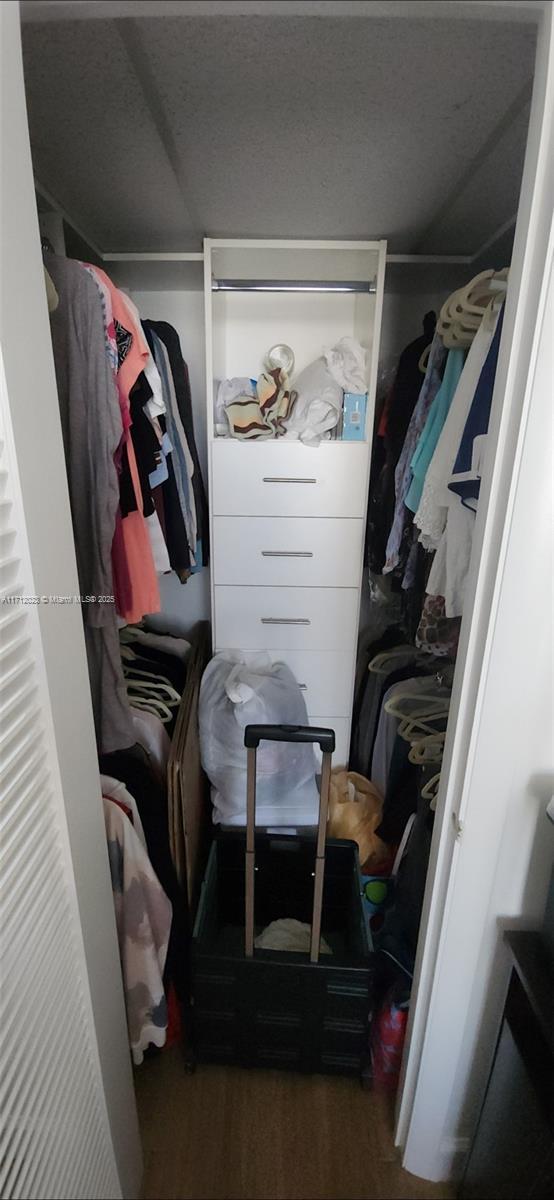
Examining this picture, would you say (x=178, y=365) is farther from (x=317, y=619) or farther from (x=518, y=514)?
(x=518, y=514)

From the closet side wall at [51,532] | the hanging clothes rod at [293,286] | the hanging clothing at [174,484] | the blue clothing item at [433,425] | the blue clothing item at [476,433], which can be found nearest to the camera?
the closet side wall at [51,532]

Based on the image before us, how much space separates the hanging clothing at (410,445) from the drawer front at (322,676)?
381mm

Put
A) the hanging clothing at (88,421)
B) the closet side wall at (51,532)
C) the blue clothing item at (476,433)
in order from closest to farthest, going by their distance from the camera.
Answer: the closet side wall at (51,532) < the hanging clothing at (88,421) < the blue clothing item at (476,433)

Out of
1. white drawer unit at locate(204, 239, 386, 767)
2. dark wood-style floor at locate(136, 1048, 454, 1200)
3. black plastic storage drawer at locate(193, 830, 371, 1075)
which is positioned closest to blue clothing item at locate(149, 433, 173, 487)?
white drawer unit at locate(204, 239, 386, 767)

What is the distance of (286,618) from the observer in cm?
173

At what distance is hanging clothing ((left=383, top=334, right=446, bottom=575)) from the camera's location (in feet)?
4.49

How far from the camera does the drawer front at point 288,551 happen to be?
5.37 ft

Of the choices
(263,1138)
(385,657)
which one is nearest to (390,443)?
(385,657)

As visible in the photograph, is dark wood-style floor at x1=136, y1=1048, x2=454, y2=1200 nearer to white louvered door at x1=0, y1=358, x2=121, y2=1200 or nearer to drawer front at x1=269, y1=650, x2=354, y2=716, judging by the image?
white louvered door at x1=0, y1=358, x2=121, y2=1200

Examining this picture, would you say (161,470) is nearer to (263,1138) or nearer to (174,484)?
(174,484)

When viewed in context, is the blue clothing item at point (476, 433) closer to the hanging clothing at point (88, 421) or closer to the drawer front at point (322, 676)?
the hanging clothing at point (88, 421)

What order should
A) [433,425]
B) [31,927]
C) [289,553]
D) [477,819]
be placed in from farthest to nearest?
[289,553]
[433,425]
[477,819]
[31,927]

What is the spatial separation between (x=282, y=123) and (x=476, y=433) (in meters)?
0.68

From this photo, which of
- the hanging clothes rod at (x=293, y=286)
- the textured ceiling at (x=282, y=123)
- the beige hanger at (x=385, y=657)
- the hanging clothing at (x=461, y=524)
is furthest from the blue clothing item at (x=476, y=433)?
the beige hanger at (x=385, y=657)
